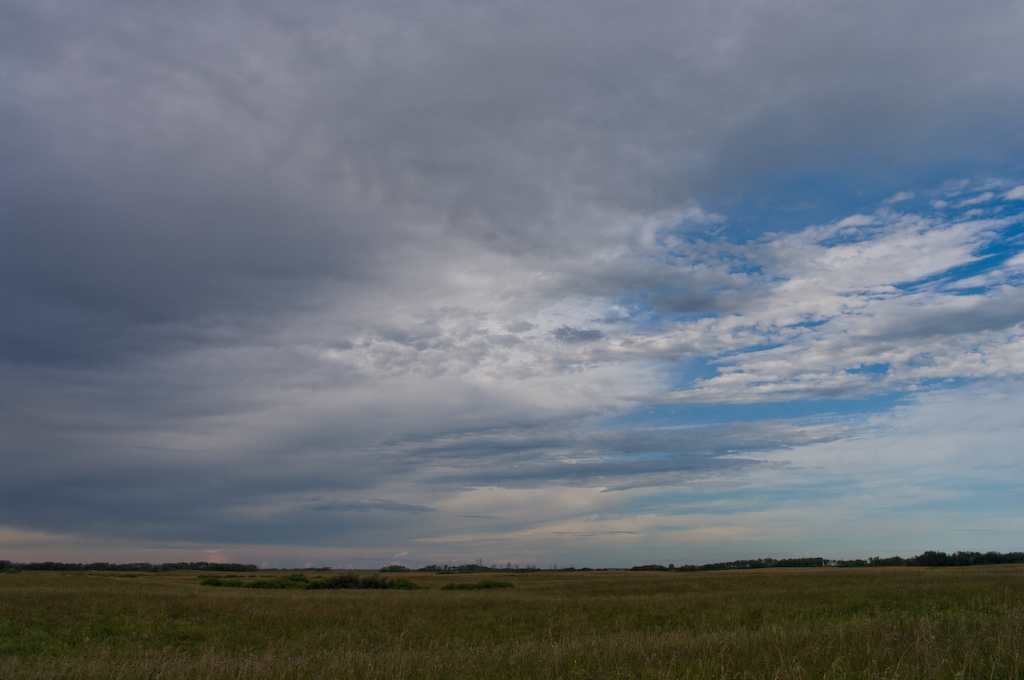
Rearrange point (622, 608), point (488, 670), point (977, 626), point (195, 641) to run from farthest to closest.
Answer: point (622, 608)
point (195, 641)
point (977, 626)
point (488, 670)

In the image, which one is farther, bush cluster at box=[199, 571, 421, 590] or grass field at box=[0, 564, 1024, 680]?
bush cluster at box=[199, 571, 421, 590]

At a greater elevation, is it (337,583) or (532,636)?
(532,636)

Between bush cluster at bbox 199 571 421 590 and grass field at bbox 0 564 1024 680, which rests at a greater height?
grass field at bbox 0 564 1024 680

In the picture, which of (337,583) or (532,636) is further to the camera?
(337,583)

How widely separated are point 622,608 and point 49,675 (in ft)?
82.5

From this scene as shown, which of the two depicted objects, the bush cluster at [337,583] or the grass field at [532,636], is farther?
the bush cluster at [337,583]

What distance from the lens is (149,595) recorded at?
33.0m

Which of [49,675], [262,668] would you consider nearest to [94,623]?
[49,675]

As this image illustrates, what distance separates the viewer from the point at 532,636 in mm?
17828

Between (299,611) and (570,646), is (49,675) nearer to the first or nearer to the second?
(570,646)

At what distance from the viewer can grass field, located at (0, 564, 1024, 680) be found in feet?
28.9

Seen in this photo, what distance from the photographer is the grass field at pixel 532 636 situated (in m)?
8.80

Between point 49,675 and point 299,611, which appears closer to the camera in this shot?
point 49,675

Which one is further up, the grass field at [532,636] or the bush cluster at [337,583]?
the grass field at [532,636]
